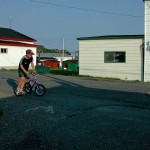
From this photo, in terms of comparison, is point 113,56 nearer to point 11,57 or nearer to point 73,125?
point 73,125

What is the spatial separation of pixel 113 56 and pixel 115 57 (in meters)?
0.18

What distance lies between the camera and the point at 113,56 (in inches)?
714

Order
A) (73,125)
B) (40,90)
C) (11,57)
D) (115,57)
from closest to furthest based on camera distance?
(73,125), (40,90), (115,57), (11,57)

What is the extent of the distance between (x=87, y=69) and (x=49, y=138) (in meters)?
14.8

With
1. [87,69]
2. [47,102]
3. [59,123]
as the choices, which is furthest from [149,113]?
[87,69]

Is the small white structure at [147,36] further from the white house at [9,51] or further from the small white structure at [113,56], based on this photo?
the white house at [9,51]

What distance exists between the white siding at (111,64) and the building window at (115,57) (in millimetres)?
246

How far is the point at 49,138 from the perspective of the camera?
4391mm

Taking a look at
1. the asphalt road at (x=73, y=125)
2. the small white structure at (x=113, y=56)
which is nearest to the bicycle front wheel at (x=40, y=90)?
the asphalt road at (x=73, y=125)

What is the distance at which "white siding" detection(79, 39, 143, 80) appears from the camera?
17234 millimetres

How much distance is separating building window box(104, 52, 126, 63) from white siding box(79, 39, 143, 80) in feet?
0.81

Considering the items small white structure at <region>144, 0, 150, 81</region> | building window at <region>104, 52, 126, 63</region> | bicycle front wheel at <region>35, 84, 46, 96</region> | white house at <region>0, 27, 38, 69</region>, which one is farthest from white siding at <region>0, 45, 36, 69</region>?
bicycle front wheel at <region>35, 84, 46, 96</region>

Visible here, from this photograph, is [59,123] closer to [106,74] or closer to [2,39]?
[106,74]

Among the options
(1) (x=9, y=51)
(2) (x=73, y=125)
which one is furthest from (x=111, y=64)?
(1) (x=9, y=51)
